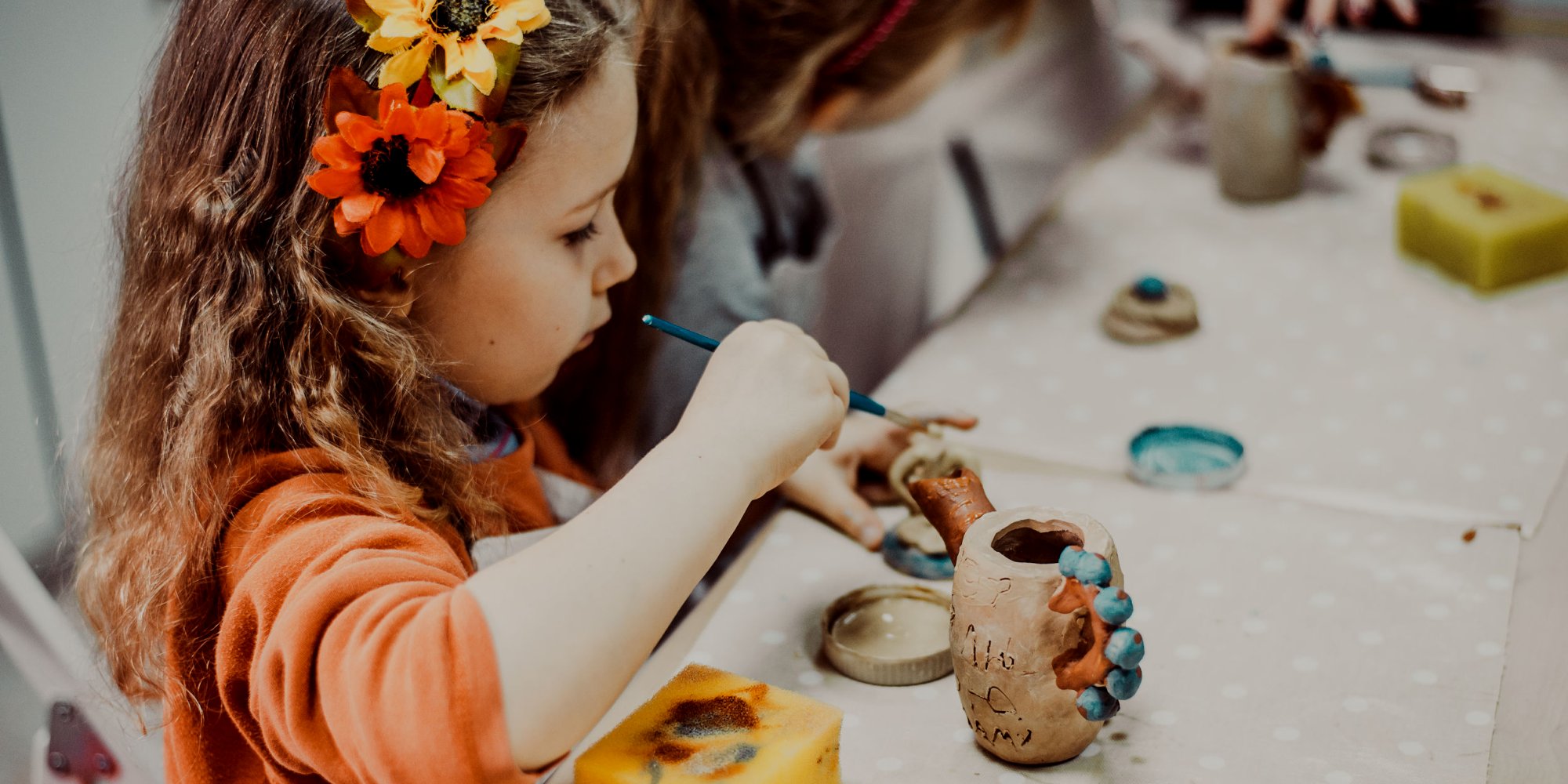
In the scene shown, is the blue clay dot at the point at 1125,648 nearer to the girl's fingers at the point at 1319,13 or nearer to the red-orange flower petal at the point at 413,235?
the red-orange flower petal at the point at 413,235

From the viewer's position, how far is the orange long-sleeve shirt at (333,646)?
1.99 feet

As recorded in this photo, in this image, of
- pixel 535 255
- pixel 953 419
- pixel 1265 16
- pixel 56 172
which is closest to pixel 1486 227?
pixel 1265 16

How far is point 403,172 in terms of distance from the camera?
72 centimetres

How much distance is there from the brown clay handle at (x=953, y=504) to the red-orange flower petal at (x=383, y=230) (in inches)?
13.2

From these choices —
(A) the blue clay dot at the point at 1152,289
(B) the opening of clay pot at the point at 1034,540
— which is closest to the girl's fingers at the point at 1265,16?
(A) the blue clay dot at the point at 1152,289


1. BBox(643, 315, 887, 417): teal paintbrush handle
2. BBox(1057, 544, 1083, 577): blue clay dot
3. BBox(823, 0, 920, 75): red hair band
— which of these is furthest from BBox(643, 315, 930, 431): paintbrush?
BBox(823, 0, 920, 75): red hair band

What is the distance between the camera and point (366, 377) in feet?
2.55

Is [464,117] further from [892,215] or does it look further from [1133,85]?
[1133,85]

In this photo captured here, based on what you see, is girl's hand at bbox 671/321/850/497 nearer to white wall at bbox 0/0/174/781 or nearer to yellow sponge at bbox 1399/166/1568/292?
white wall at bbox 0/0/174/781

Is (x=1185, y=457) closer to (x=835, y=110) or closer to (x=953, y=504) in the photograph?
(x=953, y=504)

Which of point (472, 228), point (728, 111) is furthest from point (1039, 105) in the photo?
point (472, 228)

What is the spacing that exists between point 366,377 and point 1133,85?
1570 millimetres

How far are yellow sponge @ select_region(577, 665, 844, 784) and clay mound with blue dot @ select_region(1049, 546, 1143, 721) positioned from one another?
126 mm

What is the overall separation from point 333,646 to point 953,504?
0.35m
